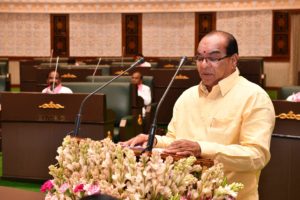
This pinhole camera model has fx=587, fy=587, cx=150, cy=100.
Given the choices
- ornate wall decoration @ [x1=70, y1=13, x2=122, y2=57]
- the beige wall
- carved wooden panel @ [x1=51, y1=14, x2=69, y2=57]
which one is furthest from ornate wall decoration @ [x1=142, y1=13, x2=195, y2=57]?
carved wooden panel @ [x1=51, y1=14, x2=69, y2=57]

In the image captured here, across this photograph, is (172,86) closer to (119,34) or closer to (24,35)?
(119,34)

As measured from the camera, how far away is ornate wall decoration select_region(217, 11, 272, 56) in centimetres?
1914

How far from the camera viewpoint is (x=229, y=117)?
2631 mm

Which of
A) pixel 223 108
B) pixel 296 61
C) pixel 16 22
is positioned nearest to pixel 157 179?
pixel 223 108

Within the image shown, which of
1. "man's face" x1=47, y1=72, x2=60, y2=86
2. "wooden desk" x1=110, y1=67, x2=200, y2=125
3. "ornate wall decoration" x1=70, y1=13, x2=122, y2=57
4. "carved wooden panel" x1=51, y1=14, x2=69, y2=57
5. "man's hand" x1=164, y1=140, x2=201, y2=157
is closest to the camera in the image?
"man's hand" x1=164, y1=140, x2=201, y2=157

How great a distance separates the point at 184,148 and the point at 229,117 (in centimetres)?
51

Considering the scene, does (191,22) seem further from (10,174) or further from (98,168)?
(98,168)

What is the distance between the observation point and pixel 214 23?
19.9 m

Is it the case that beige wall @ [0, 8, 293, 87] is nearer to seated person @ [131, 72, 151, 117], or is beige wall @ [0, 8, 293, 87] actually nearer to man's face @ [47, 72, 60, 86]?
seated person @ [131, 72, 151, 117]

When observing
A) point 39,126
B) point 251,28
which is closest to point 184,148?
point 39,126

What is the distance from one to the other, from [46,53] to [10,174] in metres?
14.8

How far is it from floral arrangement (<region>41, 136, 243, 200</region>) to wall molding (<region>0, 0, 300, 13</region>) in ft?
58.5

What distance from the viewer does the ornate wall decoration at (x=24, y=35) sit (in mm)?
20891

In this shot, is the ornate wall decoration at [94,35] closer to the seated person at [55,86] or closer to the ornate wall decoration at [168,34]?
the ornate wall decoration at [168,34]
